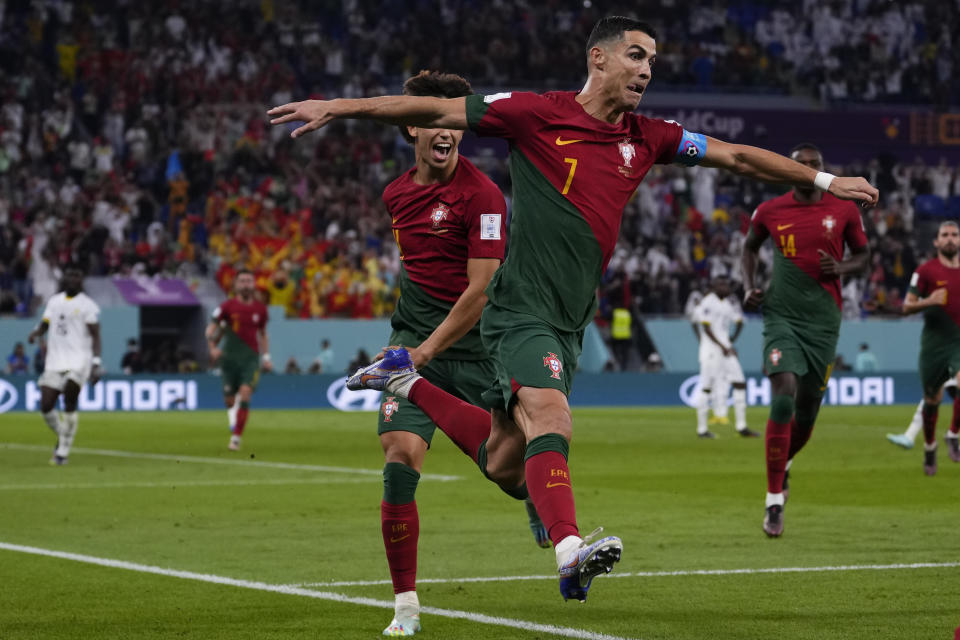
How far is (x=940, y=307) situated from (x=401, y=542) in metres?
10.2

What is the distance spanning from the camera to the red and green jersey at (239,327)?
2206cm

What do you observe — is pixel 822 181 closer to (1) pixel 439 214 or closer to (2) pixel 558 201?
(2) pixel 558 201

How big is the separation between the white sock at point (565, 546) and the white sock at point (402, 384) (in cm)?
177

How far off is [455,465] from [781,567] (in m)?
9.45

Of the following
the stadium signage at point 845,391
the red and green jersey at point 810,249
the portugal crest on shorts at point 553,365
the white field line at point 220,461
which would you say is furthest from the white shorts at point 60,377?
the stadium signage at point 845,391

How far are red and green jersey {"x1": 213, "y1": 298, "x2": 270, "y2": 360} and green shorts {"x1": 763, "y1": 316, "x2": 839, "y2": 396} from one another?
11.7m

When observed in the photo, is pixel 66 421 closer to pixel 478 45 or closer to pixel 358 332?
pixel 358 332

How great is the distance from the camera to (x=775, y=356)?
37.8 ft

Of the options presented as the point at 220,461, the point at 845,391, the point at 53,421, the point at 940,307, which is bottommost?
the point at 845,391

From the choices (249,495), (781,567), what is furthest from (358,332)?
(781,567)

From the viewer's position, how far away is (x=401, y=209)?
7.71 m

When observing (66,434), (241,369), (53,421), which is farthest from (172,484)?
(241,369)

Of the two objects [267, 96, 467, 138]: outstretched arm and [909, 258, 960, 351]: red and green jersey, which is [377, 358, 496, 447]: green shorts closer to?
[267, 96, 467, 138]: outstretched arm

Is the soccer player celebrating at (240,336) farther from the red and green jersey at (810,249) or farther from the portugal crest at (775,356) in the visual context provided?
the portugal crest at (775,356)
